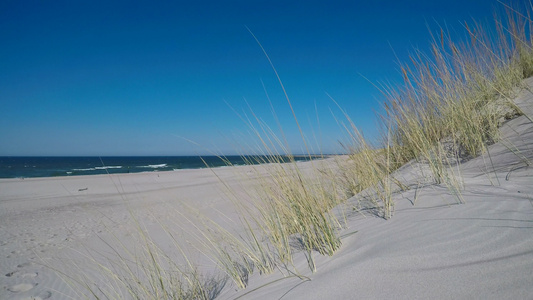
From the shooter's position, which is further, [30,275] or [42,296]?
[30,275]

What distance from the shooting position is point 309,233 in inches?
56.2

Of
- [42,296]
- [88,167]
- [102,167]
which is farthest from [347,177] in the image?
[88,167]

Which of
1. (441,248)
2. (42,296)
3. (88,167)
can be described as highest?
(441,248)

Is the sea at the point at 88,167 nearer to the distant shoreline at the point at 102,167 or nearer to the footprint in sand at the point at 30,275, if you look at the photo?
the distant shoreline at the point at 102,167

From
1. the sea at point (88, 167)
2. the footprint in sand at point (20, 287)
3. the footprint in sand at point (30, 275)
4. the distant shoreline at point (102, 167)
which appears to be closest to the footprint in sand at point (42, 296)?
the footprint in sand at point (20, 287)

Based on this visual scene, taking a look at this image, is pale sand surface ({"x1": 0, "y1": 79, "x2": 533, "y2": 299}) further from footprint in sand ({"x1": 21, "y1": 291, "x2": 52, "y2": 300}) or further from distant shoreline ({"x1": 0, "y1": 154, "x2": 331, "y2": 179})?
distant shoreline ({"x1": 0, "y1": 154, "x2": 331, "y2": 179})

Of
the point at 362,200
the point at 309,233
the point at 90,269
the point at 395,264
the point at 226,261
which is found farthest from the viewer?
the point at 90,269

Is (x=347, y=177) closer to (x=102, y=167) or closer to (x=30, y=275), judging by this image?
(x=30, y=275)

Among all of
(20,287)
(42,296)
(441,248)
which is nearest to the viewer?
(441,248)

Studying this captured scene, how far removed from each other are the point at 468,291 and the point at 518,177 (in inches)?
41.1

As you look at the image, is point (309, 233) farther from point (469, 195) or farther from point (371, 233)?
point (469, 195)

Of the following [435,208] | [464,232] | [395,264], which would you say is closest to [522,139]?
[435,208]

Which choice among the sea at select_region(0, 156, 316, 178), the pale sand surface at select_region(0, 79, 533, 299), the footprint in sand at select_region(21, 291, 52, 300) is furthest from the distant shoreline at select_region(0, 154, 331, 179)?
the footprint in sand at select_region(21, 291, 52, 300)

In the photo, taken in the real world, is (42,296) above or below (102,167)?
below
